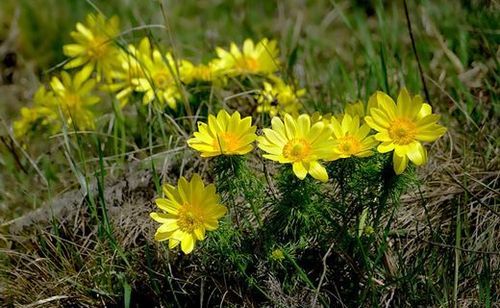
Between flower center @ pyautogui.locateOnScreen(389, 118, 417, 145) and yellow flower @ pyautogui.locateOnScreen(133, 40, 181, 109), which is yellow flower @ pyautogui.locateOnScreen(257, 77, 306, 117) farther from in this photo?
flower center @ pyautogui.locateOnScreen(389, 118, 417, 145)

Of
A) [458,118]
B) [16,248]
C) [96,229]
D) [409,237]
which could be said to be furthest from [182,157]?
[458,118]

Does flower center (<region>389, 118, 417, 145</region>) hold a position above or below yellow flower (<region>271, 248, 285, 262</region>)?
above

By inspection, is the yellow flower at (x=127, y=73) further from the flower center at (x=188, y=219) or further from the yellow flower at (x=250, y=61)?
the flower center at (x=188, y=219)

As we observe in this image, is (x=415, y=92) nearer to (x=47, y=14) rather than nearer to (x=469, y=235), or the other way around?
(x=469, y=235)

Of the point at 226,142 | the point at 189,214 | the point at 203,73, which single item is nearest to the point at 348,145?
the point at 226,142

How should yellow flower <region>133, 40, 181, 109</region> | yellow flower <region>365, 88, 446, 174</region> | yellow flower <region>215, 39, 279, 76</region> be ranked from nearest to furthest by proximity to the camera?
yellow flower <region>365, 88, 446, 174</region>
yellow flower <region>133, 40, 181, 109</region>
yellow flower <region>215, 39, 279, 76</region>

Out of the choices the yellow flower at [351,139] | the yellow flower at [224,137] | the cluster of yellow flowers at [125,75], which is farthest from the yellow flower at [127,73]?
the yellow flower at [351,139]

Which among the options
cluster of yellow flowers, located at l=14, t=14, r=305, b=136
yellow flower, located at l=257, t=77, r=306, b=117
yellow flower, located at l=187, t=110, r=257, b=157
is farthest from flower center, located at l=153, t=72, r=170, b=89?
yellow flower, located at l=187, t=110, r=257, b=157
